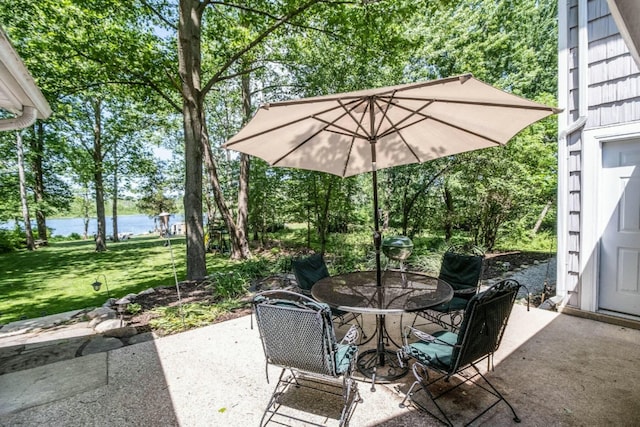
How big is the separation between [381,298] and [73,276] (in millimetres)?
8553

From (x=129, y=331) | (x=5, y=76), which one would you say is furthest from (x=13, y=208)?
(x=5, y=76)

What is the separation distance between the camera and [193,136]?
234 inches

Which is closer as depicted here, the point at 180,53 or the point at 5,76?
the point at 5,76

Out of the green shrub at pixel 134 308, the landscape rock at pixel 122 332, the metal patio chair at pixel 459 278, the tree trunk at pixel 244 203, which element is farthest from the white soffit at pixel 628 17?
the tree trunk at pixel 244 203

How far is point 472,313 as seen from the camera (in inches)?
78.0

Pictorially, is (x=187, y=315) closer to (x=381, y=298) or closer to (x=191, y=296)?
(x=191, y=296)

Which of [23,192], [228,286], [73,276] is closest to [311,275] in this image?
[228,286]

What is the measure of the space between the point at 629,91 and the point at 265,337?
15.4ft

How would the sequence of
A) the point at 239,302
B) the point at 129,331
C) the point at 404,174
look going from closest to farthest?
the point at 129,331
the point at 239,302
the point at 404,174

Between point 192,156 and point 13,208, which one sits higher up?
point 192,156

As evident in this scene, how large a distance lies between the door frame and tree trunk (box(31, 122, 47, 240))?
17.3 m

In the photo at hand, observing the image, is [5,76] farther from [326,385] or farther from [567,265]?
[567,265]

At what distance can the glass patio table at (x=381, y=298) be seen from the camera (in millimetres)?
2512

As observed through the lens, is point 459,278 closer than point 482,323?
No
